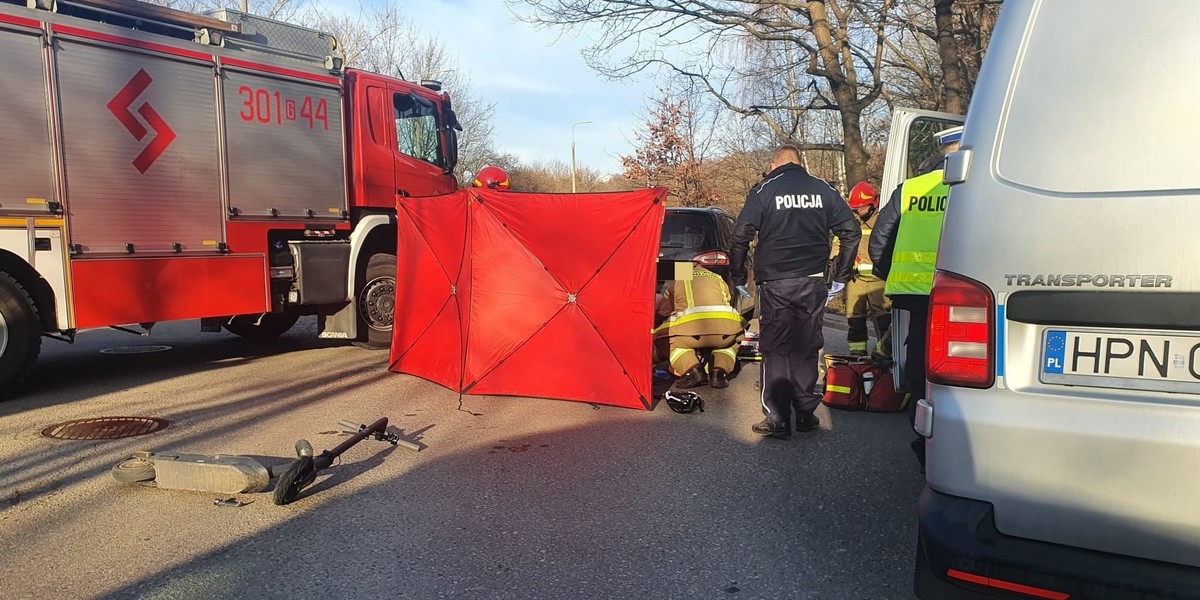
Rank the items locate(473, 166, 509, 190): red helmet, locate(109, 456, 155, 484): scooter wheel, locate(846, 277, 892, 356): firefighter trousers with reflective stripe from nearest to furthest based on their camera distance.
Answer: locate(109, 456, 155, 484): scooter wheel, locate(846, 277, 892, 356): firefighter trousers with reflective stripe, locate(473, 166, 509, 190): red helmet

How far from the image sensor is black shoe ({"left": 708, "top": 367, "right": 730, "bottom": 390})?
22.8 feet

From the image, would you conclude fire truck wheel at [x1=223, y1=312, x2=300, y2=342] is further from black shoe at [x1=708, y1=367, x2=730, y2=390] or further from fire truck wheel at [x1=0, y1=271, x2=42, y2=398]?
black shoe at [x1=708, y1=367, x2=730, y2=390]

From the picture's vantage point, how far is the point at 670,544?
141 inches

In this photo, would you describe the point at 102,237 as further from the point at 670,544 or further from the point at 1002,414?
the point at 1002,414

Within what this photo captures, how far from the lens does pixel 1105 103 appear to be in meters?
2.10

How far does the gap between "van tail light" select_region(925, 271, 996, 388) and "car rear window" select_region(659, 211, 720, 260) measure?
19.5 feet

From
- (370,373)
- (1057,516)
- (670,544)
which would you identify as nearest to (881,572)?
(670,544)

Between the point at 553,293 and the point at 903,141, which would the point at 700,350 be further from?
the point at 903,141

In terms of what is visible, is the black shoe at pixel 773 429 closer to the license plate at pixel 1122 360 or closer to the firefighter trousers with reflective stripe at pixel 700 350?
the firefighter trousers with reflective stripe at pixel 700 350

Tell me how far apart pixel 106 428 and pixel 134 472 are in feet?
5.27

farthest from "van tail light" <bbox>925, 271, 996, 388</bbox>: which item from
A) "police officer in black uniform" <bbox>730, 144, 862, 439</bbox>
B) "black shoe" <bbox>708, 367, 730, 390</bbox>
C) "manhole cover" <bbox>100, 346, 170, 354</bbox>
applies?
"manhole cover" <bbox>100, 346, 170, 354</bbox>

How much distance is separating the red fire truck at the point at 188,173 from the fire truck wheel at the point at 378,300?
0.7 inches

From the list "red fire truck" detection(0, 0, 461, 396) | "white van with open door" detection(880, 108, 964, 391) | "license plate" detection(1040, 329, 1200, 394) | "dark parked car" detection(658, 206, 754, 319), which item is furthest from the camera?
"dark parked car" detection(658, 206, 754, 319)

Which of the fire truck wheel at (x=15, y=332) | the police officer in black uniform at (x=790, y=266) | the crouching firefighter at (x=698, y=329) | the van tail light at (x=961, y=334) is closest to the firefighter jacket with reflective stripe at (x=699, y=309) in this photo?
the crouching firefighter at (x=698, y=329)
